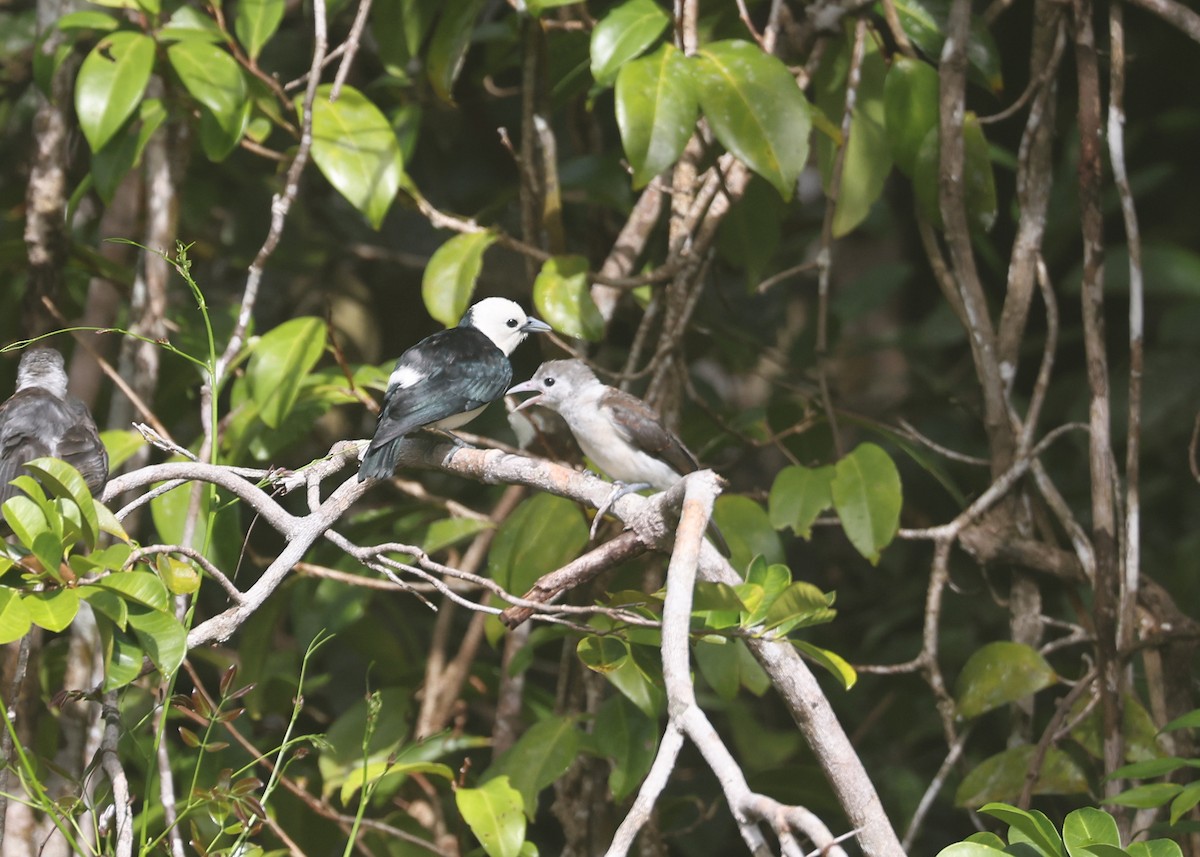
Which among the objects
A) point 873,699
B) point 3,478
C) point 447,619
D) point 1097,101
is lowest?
point 873,699

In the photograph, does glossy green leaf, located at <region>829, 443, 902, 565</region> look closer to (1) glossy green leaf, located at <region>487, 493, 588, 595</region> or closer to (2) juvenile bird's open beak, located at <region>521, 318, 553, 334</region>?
(1) glossy green leaf, located at <region>487, 493, 588, 595</region>

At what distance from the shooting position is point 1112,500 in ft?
11.5

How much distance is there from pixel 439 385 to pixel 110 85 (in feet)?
3.68

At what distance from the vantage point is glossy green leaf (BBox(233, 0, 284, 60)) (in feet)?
11.7

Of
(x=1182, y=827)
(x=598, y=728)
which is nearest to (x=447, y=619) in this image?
(x=598, y=728)

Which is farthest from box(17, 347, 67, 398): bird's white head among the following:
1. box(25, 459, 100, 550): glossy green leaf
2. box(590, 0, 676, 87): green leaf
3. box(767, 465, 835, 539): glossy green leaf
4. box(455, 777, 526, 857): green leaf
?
box(767, 465, 835, 539): glossy green leaf

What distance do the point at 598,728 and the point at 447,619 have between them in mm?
1038

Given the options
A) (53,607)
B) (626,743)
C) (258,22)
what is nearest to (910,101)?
(258,22)

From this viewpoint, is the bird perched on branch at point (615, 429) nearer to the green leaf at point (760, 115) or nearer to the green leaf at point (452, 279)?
the green leaf at point (452, 279)

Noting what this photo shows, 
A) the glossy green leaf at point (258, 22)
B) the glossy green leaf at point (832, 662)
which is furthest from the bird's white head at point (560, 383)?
the glossy green leaf at point (832, 662)

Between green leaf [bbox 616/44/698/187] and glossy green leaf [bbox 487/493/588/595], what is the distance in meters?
0.88

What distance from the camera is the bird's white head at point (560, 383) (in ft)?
12.1

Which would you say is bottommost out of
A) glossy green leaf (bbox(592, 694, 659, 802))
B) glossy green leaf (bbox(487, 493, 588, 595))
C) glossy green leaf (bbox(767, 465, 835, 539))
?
glossy green leaf (bbox(592, 694, 659, 802))

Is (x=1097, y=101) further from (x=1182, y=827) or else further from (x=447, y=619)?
(x=447, y=619)
